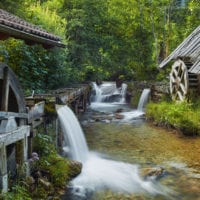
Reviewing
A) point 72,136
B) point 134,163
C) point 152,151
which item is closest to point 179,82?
point 152,151

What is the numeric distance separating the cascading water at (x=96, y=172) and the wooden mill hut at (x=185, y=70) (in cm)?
683

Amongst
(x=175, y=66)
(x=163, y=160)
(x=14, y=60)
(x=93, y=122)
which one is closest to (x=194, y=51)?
(x=175, y=66)

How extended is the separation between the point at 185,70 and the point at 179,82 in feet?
3.64

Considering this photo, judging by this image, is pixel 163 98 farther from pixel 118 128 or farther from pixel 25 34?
pixel 25 34

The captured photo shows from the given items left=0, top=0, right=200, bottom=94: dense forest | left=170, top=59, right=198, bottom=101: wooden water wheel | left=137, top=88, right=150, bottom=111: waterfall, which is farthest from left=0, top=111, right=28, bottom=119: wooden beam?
left=137, top=88, right=150, bottom=111: waterfall

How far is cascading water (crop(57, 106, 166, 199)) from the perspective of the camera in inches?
317

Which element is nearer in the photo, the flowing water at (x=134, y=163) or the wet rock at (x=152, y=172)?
the flowing water at (x=134, y=163)

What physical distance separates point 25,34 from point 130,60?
823 inches

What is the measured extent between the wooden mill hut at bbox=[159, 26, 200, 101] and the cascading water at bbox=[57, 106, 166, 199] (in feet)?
22.4

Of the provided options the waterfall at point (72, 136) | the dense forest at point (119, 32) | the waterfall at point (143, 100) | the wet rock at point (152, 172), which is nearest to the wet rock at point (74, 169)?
the waterfall at point (72, 136)

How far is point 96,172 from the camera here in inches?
360

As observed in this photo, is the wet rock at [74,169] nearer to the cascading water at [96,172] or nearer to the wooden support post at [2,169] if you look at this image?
the cascading water at [96,172]

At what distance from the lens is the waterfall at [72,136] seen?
10.3 m

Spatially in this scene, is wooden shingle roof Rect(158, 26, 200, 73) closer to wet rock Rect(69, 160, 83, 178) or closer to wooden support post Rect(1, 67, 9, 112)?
wet rock Rect(69, 160, 83, 178)
